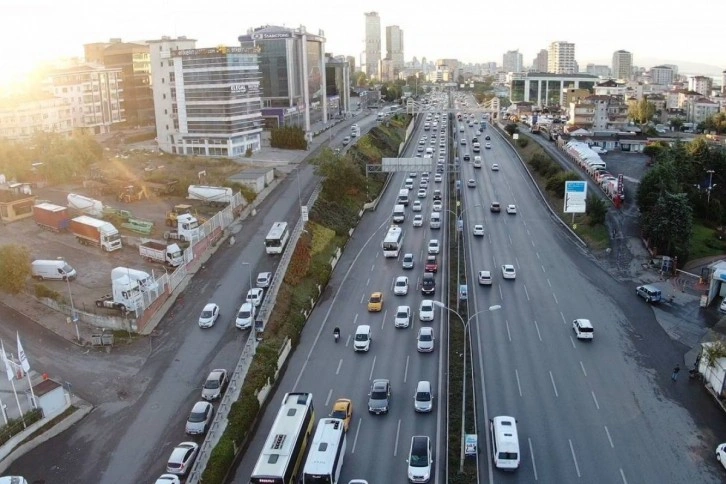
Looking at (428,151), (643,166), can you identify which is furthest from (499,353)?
(428,151)

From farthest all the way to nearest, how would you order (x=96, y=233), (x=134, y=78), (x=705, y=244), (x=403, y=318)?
(x=134, y=78)
(x=705, y=244)
(x=96, y=233)
(x=403, y=318)

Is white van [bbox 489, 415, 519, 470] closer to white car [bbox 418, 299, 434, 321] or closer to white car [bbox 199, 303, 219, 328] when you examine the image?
white car [bbox 418, 299, 434, 321]

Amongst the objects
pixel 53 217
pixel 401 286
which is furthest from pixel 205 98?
pixel 401 286

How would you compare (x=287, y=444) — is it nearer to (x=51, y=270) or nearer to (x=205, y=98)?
(x=51, y=270)

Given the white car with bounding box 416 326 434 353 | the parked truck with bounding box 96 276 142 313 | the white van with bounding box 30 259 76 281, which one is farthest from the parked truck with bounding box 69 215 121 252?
the white car with bounding box 416 326 434 353

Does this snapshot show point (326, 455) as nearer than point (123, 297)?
Yes

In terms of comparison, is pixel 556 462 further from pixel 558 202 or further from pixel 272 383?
pixel 558 202

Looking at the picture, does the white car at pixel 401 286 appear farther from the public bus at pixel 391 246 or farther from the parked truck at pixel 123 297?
the parked truck at pixel 123 297
